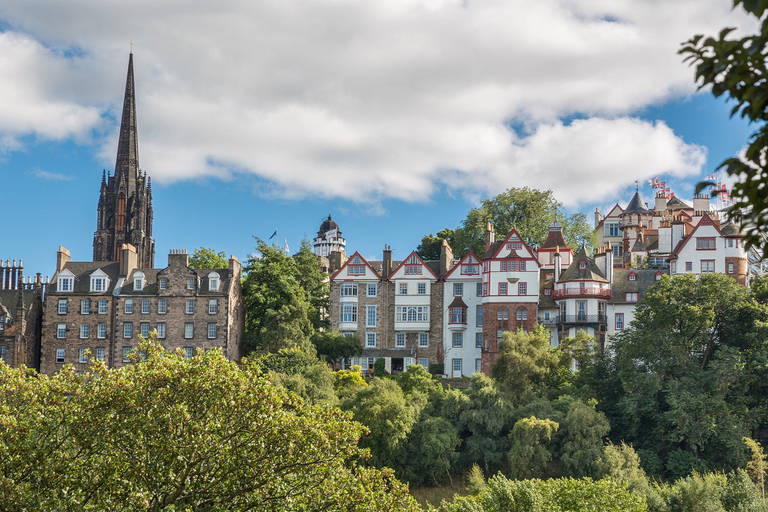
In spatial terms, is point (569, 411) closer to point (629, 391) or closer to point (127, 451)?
point (629, 391)

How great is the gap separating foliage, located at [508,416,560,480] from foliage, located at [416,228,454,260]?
157 feet

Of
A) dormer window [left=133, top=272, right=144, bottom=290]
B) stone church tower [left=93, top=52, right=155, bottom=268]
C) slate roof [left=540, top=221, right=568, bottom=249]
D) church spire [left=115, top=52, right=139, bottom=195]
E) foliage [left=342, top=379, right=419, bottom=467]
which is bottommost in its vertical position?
foliage [left=342, top=379, right=419, bottom=467]

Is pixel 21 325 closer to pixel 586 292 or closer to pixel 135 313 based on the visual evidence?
pixel 135 313

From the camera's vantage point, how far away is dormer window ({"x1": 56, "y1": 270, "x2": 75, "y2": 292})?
7400 cm

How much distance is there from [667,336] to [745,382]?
5.74m

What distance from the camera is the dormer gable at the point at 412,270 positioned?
75.4 metres

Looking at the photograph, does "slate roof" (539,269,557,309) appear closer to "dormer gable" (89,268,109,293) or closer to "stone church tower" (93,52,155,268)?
"dormer gable" (89,268,109,293)

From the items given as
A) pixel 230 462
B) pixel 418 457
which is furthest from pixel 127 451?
pixel 418 457

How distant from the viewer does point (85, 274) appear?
75.2 m

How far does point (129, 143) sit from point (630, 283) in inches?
3143

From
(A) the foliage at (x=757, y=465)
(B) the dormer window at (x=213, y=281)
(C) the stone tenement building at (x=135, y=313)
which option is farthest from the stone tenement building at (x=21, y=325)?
(A) the foliage at (x=757, y=465)

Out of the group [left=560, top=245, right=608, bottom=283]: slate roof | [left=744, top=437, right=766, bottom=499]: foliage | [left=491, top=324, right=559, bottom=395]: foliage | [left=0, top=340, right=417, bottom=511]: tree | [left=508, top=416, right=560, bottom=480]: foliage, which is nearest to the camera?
[left=0, top=340, right=417, bottom=511]: tree

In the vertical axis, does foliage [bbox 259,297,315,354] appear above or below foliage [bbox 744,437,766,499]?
above

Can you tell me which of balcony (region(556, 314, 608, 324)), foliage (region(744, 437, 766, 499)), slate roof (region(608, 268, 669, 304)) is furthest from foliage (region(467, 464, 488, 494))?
slate roof (region(608, 268, 669, 304))
